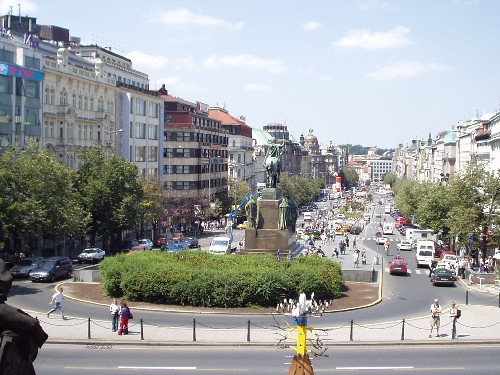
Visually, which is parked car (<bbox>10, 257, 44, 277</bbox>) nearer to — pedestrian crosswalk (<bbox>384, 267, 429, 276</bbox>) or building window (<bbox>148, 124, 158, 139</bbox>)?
pedestrian crosswalk (<bbox>384, 267, 429, 276</bbox>)

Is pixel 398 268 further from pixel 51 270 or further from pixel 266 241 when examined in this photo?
pixel 51 270

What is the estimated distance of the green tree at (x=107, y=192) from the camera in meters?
55.6

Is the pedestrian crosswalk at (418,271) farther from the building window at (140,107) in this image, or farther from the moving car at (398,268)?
the building window at (140,107)

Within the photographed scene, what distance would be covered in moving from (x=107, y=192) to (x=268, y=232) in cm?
1893

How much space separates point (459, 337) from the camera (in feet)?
87.9

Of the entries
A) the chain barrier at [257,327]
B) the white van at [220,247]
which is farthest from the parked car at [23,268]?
the chain barrier at [257,327]

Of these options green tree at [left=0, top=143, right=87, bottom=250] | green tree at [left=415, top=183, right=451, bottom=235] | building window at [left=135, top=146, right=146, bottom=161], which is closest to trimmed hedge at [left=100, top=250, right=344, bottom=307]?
green tree at [left=0, top=143, right=87, bottom=250]

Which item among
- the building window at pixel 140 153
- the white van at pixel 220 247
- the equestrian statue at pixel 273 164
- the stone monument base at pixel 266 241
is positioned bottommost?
the white van at pixel 220 247

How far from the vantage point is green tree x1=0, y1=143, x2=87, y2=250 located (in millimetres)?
43781

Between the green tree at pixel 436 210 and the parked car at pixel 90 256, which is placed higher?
the green tree at pixel 436 210

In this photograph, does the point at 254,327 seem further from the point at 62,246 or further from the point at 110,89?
the point at 110,89

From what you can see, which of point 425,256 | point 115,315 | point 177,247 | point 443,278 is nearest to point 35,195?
point 177,247

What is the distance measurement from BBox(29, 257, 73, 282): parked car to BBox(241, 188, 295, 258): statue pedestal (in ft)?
34.6

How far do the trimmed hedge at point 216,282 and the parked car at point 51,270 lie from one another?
6.86 m
